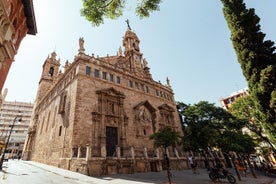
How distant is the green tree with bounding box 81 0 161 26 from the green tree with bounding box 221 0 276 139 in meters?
7.30

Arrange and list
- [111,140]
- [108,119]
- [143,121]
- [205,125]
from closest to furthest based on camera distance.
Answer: [205,125] < [111,140] < [108,119] < [143,121]

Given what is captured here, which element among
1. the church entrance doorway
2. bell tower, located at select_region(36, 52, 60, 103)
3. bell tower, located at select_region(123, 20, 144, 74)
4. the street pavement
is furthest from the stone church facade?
bell tower, located at select_region(36, 52, 60, 103)

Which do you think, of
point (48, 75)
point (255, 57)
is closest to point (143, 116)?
point (255, 57)

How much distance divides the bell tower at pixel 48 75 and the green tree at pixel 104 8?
36356mm

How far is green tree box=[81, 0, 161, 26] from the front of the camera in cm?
796

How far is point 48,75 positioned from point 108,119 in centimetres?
3319

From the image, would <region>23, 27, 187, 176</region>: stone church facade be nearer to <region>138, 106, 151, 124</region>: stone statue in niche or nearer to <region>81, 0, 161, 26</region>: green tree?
<region>138, 106, 151, 124</region>: stone statue in niche

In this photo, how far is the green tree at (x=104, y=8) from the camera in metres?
7.96

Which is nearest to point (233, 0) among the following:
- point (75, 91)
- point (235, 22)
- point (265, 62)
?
point (235, 22)

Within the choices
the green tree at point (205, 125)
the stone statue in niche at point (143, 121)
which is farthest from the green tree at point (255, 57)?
the stone statue in niche at point (143, 121)

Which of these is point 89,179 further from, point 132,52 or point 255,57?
point 132,52

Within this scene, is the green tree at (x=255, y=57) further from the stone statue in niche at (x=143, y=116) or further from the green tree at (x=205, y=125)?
the stone statue in niche at (x=143, y=116)

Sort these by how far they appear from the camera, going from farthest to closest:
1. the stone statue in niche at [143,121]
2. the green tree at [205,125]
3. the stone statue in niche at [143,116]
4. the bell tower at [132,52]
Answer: the bell tower at [132,52] → the stone statue in niche at [143,116] → the stone statue in niche at [143,121] → the green tree at [205,125]

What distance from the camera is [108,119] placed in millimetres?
19453
